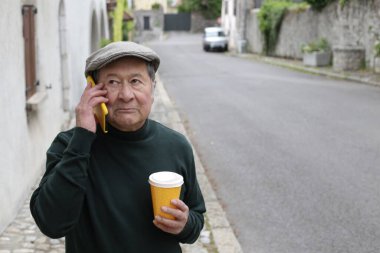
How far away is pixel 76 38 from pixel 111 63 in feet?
30.6

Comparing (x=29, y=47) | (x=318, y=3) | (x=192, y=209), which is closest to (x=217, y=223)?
(x=192, y=209)

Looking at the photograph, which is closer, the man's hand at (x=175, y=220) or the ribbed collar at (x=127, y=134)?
the man's hand at (x=175, y=220)

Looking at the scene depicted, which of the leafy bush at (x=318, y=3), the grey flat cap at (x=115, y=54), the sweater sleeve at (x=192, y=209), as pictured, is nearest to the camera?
the grey flat cap at (x=115, y=54)

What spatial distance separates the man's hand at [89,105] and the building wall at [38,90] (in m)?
3.00

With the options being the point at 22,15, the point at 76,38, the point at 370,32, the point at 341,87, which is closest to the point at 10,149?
the point at 22,15

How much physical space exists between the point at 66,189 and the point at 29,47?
510 centimetres

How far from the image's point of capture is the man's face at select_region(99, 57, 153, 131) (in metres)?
1.97

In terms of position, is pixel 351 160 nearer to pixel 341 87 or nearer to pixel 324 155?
pixel 324 155

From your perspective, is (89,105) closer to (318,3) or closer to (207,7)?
(318,3)

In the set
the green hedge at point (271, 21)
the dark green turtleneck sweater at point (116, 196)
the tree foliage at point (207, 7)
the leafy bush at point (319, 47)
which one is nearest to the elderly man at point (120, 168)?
the dark green turtleneck sweater at point (116, 196)

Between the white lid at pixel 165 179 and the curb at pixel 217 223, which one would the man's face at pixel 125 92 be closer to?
the white lid at pixel 165 179

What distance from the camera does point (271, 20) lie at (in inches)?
1166

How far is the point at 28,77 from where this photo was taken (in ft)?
21.4

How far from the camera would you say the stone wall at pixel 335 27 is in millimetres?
19158
